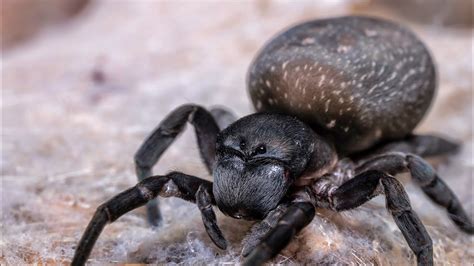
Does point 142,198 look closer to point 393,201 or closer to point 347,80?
point 393,201

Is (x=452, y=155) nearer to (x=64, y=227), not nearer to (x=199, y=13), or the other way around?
(x=64, y=227)

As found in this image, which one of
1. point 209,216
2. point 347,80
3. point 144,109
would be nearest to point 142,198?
point 209,216

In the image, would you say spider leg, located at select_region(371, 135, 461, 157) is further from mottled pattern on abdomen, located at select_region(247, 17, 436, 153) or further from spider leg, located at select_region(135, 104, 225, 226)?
spider leg, located at select_region(135, 104, 225, 226)

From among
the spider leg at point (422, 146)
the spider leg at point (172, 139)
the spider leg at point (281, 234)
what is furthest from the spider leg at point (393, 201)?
the spider leg at point (422, 146)

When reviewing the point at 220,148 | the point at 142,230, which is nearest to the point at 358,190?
the point at 220,148

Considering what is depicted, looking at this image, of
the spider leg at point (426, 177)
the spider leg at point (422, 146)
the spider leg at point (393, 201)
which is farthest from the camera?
the spider leg at point (422, 146)

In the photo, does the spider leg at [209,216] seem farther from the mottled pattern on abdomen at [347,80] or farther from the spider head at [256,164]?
the mottled pattern on abdomen at [347,80]
